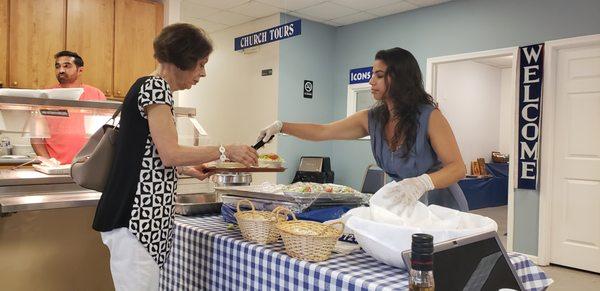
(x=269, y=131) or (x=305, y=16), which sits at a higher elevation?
(x=305, y=16)

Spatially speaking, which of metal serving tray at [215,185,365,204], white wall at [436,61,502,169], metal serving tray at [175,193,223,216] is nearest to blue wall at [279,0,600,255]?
white wall at [436,61,502,169]

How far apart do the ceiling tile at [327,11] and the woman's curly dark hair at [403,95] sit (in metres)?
3.77

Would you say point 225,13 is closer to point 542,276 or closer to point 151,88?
point 151,88

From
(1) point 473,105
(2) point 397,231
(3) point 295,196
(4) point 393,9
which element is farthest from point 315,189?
(1) point 473,105

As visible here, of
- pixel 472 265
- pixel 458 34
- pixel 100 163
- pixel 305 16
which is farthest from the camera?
pixel 305 16

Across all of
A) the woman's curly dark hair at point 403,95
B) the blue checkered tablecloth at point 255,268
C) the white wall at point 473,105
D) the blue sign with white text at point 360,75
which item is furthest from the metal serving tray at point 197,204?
the white wall at point 473,105

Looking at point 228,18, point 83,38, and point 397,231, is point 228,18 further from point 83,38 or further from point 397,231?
point 397,231

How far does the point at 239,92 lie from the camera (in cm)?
686

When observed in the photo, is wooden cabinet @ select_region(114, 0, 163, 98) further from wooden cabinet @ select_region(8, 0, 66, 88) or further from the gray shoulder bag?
the gray shoulder bag

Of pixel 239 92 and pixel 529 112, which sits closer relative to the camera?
pixel 529 112

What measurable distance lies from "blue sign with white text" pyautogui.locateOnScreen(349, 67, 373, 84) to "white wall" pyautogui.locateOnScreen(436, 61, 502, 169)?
68.6 inches

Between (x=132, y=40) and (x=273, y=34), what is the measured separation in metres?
1.44

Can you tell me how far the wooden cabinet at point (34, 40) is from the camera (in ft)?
13.1

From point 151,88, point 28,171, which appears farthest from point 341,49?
point 151,88
